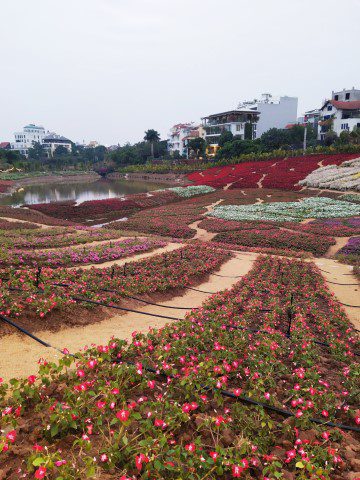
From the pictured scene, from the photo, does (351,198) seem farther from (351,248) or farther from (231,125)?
(231,125)

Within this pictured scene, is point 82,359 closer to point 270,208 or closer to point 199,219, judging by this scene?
point 199,219

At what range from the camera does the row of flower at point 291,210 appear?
2958 centimetres

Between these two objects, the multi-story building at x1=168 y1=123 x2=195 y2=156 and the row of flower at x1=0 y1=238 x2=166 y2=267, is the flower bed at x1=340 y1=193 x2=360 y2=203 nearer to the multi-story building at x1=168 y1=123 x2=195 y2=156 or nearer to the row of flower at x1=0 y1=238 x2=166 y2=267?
the row of flower at x1=0 y1=238 x2=166 y2=267

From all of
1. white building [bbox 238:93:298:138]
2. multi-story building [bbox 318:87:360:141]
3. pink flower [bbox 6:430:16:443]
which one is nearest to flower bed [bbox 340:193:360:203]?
pink flower [bbox 6:430:16:443]

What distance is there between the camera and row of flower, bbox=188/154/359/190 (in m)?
49.1

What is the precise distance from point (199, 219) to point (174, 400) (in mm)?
27364

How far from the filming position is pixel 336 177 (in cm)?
4297

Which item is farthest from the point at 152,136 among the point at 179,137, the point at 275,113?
the point at 275,113

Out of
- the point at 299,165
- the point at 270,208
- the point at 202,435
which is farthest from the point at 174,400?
the point at 299,165

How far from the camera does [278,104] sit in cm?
9744

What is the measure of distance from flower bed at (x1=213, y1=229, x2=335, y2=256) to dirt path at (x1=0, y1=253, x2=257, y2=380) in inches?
424

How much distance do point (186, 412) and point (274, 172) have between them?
180 feet

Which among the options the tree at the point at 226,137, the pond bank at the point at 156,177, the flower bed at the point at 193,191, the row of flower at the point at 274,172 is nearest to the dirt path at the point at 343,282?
the row of flower at the point at 274,172

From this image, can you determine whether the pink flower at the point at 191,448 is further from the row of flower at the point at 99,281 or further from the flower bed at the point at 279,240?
the flower bed at the point at 279,240
